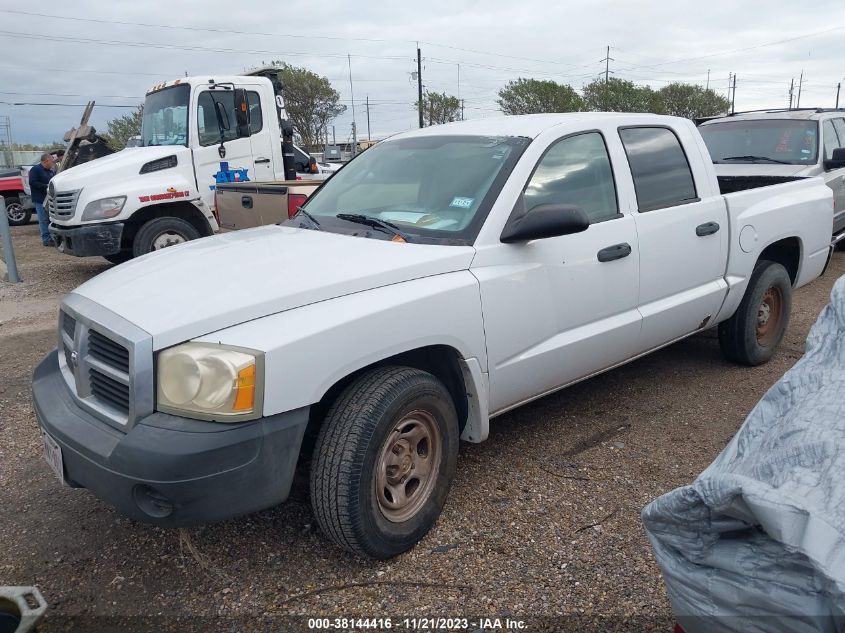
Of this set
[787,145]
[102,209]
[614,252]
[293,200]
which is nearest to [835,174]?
[787,145]

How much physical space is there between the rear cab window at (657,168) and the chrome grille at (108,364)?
9.26 feet

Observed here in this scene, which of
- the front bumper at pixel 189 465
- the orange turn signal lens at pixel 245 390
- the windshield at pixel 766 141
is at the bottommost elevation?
the front bumper at pixel 189 465

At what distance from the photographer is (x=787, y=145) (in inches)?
337

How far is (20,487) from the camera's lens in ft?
11.8

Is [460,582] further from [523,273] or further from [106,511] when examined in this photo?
[106,511]

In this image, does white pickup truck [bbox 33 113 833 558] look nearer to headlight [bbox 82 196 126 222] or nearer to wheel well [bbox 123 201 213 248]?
headlight [bbox 82 196 126 222]

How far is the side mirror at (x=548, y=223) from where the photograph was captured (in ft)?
10.2

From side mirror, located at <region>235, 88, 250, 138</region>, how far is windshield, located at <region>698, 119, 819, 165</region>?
6063 mm

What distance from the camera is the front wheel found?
103 inches

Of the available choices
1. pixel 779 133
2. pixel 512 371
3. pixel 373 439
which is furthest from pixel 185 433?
pixel 779 133

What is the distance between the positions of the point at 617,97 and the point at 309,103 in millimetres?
21322

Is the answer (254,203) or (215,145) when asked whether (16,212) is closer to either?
(215,145)

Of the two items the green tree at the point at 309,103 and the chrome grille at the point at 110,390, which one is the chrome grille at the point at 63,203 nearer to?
the chrome grille at the point at 110,390

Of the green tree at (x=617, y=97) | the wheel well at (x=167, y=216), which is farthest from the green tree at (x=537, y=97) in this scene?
the wheel well at (x=167, y=216)
